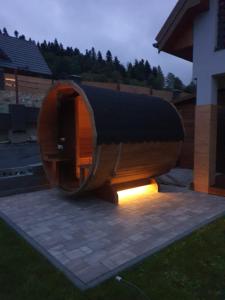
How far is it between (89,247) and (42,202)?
249 centimetres

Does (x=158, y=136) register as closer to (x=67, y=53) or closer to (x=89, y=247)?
(x=89, y=247)

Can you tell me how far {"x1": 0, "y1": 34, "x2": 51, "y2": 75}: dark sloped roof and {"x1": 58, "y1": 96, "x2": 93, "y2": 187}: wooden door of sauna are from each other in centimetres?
1502

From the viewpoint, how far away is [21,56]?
2169 cm

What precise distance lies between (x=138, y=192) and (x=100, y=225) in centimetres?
225

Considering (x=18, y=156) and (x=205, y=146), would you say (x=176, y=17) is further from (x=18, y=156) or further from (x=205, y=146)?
(x=18, y=156)

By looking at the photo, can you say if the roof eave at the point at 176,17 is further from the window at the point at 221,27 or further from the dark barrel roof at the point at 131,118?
the dark barrel roof at the point at 131,118

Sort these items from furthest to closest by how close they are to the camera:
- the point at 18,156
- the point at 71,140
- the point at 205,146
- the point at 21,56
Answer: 1. the point at 21,56
2. the point at 18,156
3. the point at 71,140
4. the point at 205,146

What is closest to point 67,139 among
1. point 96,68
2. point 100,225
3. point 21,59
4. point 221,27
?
point 100,225

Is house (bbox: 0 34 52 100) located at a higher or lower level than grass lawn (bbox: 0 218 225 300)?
higher

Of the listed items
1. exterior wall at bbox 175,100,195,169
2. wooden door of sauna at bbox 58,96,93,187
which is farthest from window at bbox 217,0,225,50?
wooden door of sauna at bbox 58,96,93,187

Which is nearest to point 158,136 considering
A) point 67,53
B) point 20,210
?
point 20,210

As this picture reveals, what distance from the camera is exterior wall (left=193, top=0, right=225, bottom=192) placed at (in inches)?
258

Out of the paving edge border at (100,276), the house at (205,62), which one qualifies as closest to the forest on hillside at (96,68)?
→ the house at (205,62)

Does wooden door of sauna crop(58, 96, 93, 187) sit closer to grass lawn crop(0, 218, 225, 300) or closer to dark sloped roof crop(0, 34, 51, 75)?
grass lawn crop(0, 218, 225, 300)
